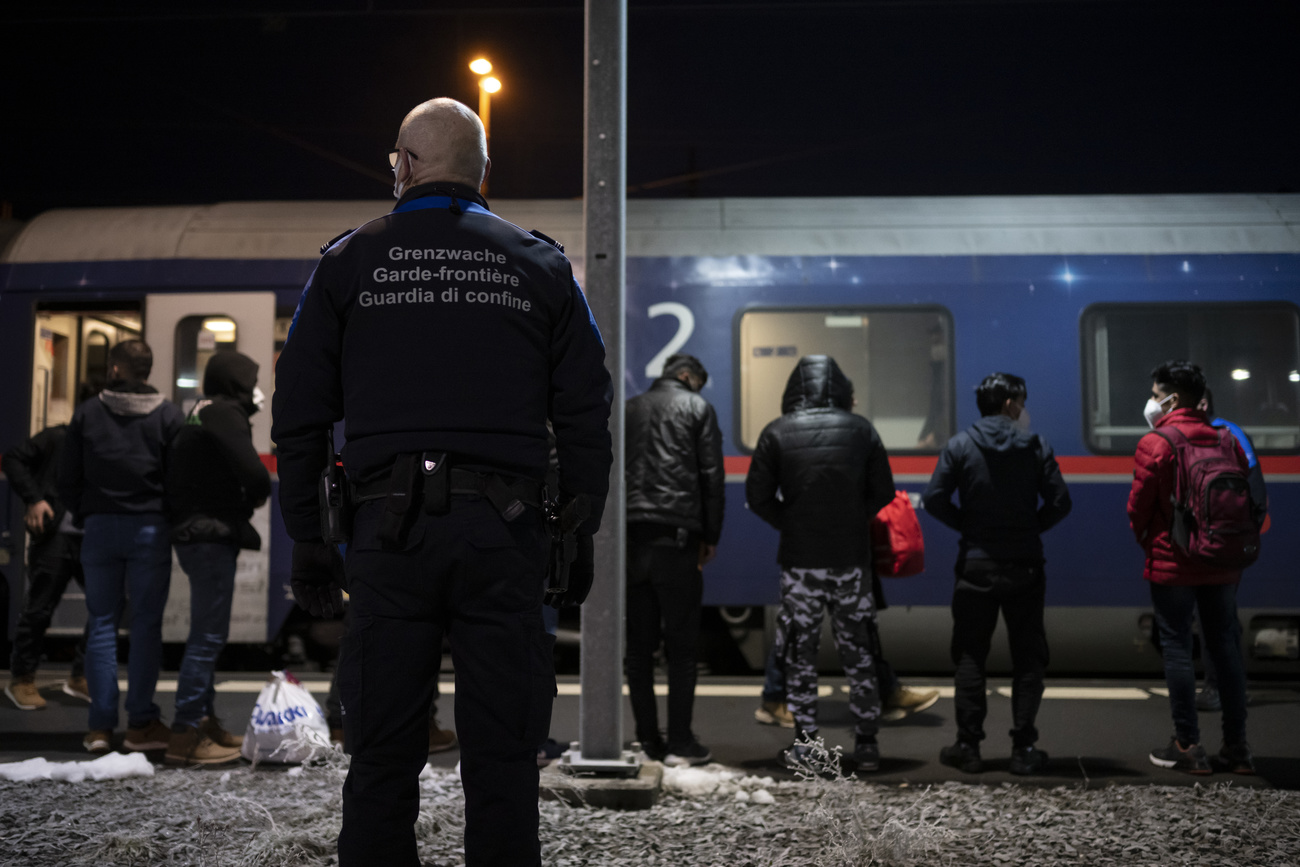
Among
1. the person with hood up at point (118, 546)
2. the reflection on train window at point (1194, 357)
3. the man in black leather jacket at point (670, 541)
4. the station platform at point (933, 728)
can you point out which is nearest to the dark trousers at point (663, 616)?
the man in black leather jacket at point (670, 541)

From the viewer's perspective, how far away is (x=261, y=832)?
344 centimetres

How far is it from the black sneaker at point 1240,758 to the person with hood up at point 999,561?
772mm

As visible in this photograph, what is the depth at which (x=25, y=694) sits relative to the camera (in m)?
6.08

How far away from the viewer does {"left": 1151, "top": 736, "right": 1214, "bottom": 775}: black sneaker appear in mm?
4598

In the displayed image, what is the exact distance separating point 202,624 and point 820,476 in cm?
291

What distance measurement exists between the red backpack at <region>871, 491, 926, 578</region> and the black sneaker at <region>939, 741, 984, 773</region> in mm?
1001

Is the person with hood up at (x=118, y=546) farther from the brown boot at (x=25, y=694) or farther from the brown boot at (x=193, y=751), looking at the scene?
Result: the brown boot at (x=25, y=694)

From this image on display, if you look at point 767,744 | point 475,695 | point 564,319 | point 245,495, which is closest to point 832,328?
point 767,744

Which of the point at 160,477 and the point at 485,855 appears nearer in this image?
the point at 485,855

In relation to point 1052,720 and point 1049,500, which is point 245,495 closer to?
point 1049,500

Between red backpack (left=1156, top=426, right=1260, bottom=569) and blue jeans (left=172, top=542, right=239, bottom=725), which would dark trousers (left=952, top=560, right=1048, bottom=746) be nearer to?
red backpack (left=1156, top=426, right=1260, bottom=569)

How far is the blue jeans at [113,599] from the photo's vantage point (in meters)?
4.87

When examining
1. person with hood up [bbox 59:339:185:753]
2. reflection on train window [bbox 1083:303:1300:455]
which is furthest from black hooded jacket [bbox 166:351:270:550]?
reflection on train window [bbox 1083:303:1300:455]

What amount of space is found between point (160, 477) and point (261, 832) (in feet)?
7.12
